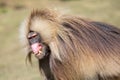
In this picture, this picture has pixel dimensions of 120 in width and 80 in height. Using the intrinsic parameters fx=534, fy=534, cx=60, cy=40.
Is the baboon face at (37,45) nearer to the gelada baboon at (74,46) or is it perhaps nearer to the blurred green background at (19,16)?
the gelada baboon at (74,46)

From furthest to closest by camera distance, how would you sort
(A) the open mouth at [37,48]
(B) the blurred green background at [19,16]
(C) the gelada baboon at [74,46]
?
(B) the blurred green background at [19,16], (A) the open mouth at [37,48], (C) the gelada baboon at [74,46]

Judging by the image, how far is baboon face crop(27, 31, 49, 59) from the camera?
6039 millimetres

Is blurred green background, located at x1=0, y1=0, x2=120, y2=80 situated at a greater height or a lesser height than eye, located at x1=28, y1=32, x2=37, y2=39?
lesser

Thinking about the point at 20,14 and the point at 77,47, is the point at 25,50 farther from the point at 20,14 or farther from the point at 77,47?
the point at 20,14

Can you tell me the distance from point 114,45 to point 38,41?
2.85 feet

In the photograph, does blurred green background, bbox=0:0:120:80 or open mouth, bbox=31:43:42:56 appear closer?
open mouth, bbox=31:43:42:56

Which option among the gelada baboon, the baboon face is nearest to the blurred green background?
the baboon face

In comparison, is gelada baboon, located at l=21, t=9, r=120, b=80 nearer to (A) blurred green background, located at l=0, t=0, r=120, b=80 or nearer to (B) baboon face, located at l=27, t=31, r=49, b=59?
(B) baboon face, located at l=27, t=31, r=49, b=59

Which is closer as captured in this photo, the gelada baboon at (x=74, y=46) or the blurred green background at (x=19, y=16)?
the gelada baboon at (x=74, y=46)

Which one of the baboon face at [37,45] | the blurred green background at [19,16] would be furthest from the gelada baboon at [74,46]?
the blurred green background at [19,16]

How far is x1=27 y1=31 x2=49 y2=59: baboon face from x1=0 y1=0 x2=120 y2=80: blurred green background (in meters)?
3.05

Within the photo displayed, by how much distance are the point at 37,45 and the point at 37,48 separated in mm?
46

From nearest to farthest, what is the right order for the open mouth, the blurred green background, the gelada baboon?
the gelada baboon, the open mouth, the blurred green background

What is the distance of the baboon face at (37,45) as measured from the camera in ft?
19.8
